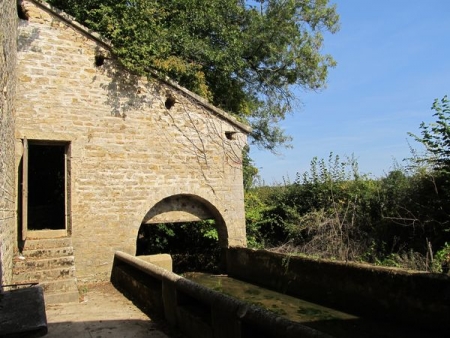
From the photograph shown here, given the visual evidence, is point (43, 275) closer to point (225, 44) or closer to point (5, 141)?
point (5, 141)

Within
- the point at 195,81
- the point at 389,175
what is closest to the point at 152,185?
the point at 195,81

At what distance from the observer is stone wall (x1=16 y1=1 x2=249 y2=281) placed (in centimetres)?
855

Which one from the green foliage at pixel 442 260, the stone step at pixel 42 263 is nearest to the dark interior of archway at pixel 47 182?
the stone step at pixel 42 263

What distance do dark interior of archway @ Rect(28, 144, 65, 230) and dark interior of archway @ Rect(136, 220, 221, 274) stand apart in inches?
112

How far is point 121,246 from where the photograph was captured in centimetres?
912

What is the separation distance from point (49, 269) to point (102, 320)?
212cm

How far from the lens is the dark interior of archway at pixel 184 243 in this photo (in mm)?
13242

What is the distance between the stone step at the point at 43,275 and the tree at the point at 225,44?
481cm

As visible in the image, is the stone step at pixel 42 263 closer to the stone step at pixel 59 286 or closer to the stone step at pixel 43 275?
the stone step at pixel 43 275

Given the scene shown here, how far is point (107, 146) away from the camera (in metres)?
9.20

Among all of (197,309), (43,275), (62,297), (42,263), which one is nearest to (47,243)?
(42,263)

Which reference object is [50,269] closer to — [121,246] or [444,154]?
[121,246]

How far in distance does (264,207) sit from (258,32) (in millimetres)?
6883

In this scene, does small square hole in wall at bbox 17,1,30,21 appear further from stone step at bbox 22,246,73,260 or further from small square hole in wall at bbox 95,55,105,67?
stone step at bbox 22,246,73,260
